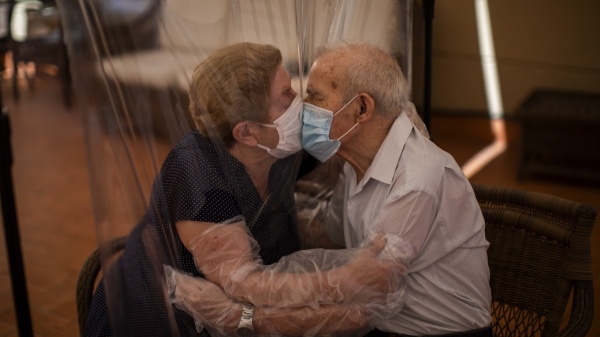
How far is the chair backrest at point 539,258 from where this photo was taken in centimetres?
168

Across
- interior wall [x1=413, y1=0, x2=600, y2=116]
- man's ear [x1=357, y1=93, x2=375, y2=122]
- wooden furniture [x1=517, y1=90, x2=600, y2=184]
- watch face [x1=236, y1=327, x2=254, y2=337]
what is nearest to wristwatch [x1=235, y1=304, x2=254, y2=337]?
watch face [x1=236, y1=327, x2=254, y2=337]

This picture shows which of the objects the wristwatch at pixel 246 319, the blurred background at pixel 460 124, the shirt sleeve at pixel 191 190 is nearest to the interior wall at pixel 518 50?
the blurred background at pixel 460 124

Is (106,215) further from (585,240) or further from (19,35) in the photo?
(19,35)

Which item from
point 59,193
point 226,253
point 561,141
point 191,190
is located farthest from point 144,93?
point 561,141

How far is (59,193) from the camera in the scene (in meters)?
4.04

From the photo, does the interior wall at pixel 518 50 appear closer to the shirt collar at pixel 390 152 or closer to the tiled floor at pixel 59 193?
the tiled floor at pixel 59 193

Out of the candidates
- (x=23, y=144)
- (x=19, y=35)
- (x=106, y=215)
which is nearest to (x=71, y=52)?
(x=106, y=215)

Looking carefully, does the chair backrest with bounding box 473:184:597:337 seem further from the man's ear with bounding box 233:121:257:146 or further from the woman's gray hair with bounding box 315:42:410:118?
the man's ear with bounding box 233:121:257:146

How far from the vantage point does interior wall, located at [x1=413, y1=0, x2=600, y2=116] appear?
4324 mm

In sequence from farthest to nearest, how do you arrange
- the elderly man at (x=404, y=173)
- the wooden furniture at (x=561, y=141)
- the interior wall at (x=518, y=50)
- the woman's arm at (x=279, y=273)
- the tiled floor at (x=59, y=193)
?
1. the interior wall at (x=518, y=50)
2. the wooden furniture at (x=561, y=141)
3. the tiled floor at (x=59, y=193)
4. the elderly man at (x=404, y=173)
5. the woman's arm at (x=279, y=273)

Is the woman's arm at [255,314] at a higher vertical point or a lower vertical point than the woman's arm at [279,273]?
lower

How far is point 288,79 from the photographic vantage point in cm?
160

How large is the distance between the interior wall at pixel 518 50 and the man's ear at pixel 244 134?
3286 millimetres

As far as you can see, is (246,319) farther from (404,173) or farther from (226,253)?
(404,173)
